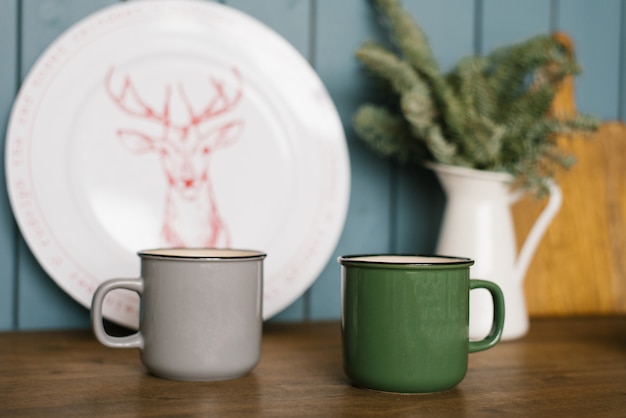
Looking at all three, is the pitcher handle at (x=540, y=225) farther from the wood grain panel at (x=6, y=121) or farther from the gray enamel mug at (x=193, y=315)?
the wood grain panel at (x=6, y=121)

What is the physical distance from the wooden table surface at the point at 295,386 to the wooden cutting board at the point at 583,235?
202 millimetres

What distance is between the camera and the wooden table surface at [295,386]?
539 mm

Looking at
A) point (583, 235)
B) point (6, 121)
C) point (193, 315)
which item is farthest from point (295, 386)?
point (583, 235)

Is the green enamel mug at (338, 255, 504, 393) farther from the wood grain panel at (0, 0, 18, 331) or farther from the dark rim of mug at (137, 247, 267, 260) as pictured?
the wood grain panel at (0, 0, 18, 331)

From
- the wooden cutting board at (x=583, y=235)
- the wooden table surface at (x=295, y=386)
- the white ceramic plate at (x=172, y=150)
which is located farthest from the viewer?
the wooden cutting board at (x=583, y=235)

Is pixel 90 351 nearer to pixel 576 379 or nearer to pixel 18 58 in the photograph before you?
pixel 18 58

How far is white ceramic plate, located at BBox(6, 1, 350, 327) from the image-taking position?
0.80m

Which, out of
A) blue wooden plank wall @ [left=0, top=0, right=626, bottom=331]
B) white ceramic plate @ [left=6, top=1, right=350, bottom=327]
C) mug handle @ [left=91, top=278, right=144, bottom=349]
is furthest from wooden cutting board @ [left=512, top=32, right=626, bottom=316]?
mug handle @ [left=91, top=278, right=144, bottom=349]

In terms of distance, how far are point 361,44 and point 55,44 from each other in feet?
1.24

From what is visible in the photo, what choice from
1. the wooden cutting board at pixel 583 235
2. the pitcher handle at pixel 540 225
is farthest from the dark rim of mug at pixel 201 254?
the wooden cutting board at pixel 583 235

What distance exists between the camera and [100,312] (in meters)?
0.62

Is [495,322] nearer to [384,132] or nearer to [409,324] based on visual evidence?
[409,324]

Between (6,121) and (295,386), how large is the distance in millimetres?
465

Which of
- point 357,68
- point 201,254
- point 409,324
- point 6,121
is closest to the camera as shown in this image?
point 409,324
